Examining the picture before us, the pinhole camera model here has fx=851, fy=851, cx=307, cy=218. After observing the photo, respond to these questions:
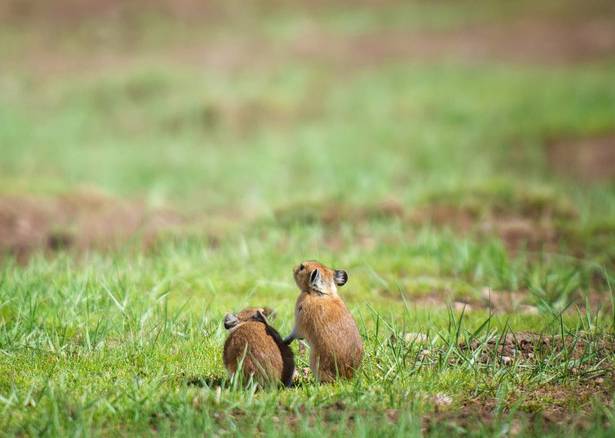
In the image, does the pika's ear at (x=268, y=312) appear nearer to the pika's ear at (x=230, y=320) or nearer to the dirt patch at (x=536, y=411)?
the pika's ear at (x=230, y=320)

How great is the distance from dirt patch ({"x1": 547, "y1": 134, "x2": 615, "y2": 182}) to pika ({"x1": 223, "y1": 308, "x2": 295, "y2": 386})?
26.1 ft

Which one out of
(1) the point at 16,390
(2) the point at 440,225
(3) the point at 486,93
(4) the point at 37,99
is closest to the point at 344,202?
(2) the point at 440,225

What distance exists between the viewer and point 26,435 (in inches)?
129

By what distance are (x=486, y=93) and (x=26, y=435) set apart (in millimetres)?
12709

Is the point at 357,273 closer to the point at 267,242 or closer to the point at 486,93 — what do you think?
the point at 267,242

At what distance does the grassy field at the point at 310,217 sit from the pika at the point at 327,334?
0.10 m

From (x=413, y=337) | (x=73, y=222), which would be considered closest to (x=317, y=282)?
(x=413, y=337)

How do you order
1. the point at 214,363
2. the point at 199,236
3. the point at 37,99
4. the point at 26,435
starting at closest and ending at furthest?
1. the point at 26,435
2. the point at 214,363
3. the point at 199,236
4. the point at 37,99

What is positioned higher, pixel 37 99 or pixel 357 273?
pixel 37 99

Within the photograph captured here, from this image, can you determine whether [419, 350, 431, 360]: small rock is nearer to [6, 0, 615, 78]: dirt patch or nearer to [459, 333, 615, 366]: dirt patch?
[459, 333, 615, 366]: dirt patch

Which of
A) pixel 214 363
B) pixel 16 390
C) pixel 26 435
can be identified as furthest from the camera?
pixel 214 363

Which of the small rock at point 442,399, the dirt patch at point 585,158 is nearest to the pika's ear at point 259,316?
the small rock at point 442,399

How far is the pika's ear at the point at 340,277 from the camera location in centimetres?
392

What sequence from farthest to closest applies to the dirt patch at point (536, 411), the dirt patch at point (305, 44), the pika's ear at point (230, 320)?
the dirt patch at point (305, 44) < the pika's ear at point (230, 320) < the dirt patch at point (536, 411)
